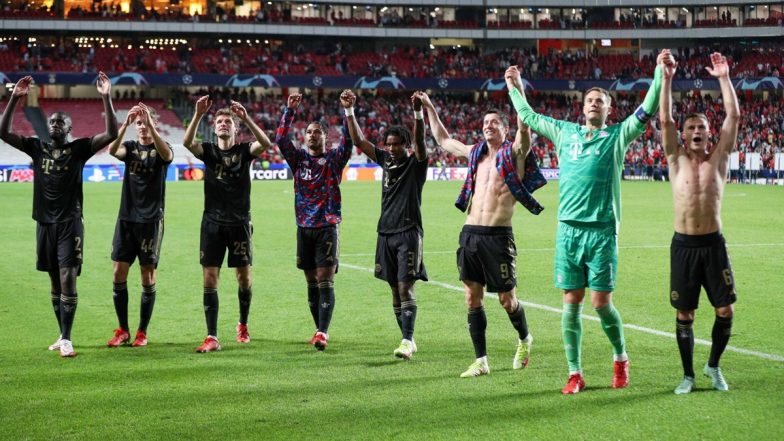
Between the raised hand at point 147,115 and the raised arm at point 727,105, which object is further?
the raised hand at point 147,115

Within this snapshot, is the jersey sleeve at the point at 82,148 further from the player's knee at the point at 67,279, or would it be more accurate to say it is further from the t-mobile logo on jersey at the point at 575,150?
the t-mobile logo on jersey at the point at 575,150

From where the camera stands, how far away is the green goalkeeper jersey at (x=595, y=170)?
7.97 metres

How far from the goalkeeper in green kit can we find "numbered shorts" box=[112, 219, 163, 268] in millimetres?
4357

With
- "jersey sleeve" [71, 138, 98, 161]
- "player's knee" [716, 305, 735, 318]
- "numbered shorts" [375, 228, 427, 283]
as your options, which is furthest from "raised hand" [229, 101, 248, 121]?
"player's knee" [716, 305, 735, 318]

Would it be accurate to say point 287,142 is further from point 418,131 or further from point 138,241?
point 138,241

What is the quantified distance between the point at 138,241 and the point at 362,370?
9.69 feet

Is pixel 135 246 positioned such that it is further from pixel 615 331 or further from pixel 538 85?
pixel 538 85

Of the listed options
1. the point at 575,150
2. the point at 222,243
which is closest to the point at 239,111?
the point at 222,243

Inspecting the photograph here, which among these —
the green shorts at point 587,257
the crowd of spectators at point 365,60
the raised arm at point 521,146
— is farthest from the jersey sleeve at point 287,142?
the crowd of spectators at point 365,60

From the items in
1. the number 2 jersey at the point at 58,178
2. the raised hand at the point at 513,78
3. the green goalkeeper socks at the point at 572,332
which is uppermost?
the raised hand at the point at 513,78

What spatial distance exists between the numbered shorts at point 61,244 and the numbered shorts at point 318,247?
2.18m

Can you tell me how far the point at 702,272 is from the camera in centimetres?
783

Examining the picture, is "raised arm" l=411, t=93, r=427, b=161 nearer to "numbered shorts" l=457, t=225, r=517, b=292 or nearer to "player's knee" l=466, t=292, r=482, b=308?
"numbered shorts" l=457, t=225, r=517, b=292

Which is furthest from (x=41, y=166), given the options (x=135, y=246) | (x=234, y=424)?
(x=234, y=424)
